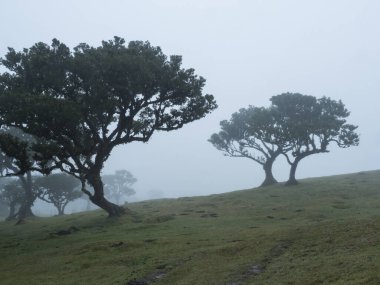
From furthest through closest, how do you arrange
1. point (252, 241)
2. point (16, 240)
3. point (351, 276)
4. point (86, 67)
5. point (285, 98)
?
point (285, 98) → point (86, 67) → point (16, 240) → point (252, 241) → point (351, 276)

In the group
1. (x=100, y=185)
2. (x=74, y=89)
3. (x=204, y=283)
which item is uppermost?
(x=74, y=89)

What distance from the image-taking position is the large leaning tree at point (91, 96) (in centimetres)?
4091

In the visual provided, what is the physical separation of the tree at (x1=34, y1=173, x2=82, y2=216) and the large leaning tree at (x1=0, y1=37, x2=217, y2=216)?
166ft

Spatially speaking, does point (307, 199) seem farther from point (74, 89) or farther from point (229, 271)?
point (229, 271)

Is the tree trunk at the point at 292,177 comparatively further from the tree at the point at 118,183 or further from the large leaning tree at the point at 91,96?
the tree at the point at 118,183

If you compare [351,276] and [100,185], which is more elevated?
[100,185]

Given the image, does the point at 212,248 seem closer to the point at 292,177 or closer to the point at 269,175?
the point at 292,177

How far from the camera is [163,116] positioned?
162ft

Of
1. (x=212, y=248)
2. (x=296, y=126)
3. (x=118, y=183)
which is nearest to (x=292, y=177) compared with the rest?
(x=296, y=126)

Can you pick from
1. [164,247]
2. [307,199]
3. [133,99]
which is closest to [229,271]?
[164,247]

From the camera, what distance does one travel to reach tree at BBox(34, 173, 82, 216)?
312 feet

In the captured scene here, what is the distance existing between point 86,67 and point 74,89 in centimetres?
313

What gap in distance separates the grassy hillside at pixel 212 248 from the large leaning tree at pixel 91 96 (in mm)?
8456

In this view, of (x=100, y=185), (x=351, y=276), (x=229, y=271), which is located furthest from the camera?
(x=100, y=185)
